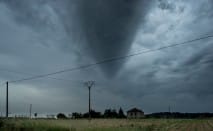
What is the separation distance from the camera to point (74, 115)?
103 metres

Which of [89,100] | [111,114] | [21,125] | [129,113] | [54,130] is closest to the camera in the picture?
[54,130]

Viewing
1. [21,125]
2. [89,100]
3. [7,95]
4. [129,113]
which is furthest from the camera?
[129,113]

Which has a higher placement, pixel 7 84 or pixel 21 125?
pixel 7 84

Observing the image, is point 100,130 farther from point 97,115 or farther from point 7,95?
point 97,115

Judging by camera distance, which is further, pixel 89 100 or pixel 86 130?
pixel 89 100

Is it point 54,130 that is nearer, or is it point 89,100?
point 54,130

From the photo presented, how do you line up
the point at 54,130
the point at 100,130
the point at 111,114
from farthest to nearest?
the point at 111,114
the point at 54,130
the point at 100,130

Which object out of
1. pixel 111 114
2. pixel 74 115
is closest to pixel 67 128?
pixel 74 115

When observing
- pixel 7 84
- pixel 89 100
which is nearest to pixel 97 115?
pixel 89 100

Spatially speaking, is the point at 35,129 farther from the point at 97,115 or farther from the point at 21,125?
the point at 97,115

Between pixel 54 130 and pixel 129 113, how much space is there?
118 m

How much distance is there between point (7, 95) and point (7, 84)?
1.78m

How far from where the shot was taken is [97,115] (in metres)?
108

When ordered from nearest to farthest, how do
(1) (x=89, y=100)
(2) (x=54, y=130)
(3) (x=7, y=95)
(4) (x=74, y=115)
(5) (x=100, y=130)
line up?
(5) (x=100, y=130) < (2) (x=54, y=130) < (3) (x=7, y=95) < (1) (x=89, y=100) < (4) (x=74, y=115)
